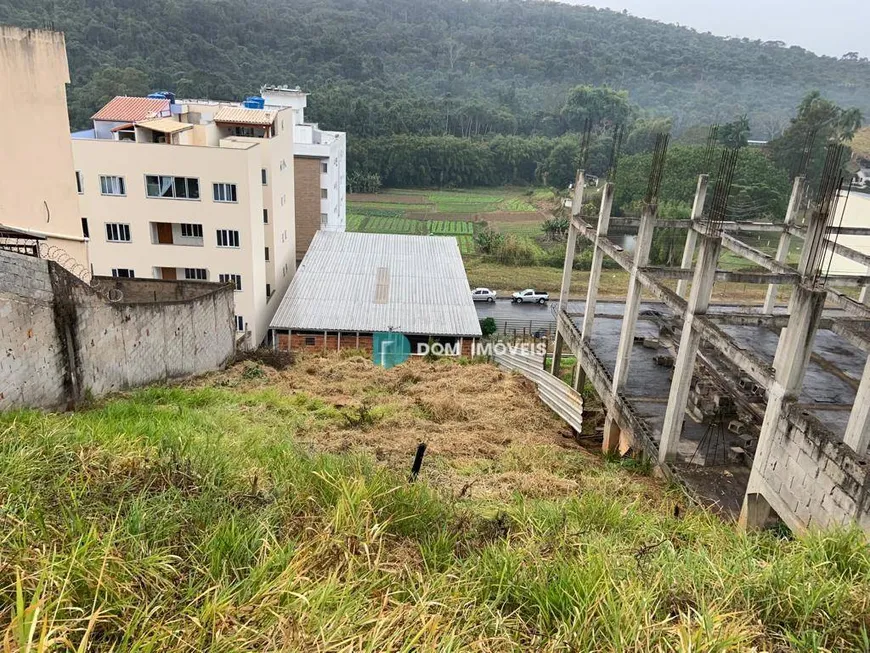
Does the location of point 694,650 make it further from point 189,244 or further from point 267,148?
point 267,148

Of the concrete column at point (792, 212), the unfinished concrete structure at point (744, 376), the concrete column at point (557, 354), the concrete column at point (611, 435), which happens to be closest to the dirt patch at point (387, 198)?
the concrete column at point (557, 354)

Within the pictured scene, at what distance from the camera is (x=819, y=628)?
3834 millimetres

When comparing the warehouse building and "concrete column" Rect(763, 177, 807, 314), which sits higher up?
"concrete column" Rect(763, 177, 807, 314)

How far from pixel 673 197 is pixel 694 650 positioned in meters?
46.9

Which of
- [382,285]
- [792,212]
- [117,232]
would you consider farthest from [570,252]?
[117,232]

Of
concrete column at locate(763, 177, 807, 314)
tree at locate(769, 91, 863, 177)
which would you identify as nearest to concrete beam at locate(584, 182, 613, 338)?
concrete column at locate(763, 177, 807, 314)

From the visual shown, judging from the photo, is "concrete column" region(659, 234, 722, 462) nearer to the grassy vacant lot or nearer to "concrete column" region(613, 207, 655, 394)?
"concrete column" region(613, 207, 655, 394)

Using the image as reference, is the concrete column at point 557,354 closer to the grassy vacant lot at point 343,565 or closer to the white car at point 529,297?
the white car at point 529,297

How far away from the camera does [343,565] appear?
13.3ft

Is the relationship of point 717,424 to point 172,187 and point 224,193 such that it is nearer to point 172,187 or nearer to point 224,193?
point 224,193

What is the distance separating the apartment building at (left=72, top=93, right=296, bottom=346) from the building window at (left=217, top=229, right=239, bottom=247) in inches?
1.4

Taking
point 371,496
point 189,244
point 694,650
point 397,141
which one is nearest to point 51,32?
point 189,244

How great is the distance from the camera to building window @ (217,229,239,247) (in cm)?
2052

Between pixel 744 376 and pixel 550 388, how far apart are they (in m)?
4.88
